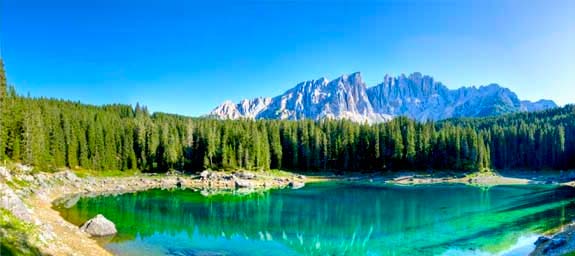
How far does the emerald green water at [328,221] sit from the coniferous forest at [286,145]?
110 ft

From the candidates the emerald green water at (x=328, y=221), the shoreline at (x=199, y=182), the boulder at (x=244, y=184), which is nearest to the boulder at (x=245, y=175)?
the shoreline at (x=199, y=182)

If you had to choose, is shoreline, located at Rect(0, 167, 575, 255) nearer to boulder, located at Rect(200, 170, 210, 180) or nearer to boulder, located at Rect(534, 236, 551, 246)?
boulder, located at Rect(200, 170, 210, 180)

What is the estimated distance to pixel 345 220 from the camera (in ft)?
161

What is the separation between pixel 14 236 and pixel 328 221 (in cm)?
3470

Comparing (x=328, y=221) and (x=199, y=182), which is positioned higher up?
(x=199, y=182)

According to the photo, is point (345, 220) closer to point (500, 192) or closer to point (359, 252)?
point (359, 252)

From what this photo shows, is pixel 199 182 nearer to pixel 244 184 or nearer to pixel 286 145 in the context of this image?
pixel 244 184

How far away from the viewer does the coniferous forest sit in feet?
328

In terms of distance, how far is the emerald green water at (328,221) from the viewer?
35.0 metres

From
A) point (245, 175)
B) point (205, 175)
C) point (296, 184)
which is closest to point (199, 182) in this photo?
point (205, 175)

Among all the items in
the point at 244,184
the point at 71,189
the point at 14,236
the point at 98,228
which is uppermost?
the point at 14,236

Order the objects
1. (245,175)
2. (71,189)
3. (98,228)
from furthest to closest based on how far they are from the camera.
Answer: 1. (245,175)
2. (71,189)
3. (98,228)

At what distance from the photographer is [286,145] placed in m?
124

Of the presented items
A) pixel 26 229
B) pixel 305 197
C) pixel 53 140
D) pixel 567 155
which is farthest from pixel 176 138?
pixel 567 155
